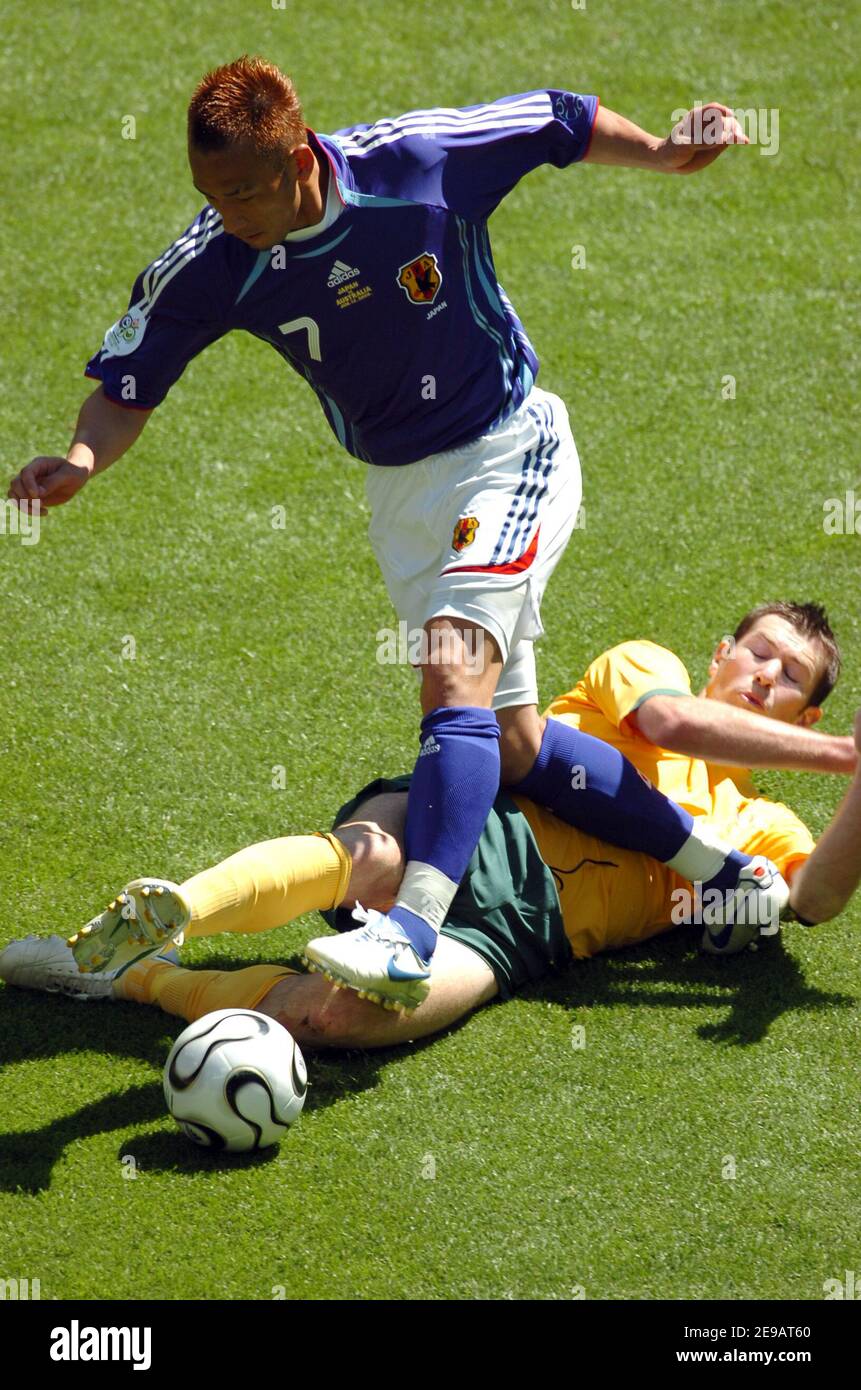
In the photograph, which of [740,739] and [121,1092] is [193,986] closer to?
[121,1092]

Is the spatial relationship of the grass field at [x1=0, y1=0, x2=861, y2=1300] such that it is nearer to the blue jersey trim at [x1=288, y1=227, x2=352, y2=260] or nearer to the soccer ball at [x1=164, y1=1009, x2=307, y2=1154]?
the soccer ball at [x1=164, y1=1009, x2=307, y2=1154]

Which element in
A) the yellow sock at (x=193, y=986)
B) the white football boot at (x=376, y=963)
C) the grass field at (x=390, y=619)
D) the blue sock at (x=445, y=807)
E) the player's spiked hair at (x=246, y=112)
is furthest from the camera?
the yellow sock at (x=193, y=986)

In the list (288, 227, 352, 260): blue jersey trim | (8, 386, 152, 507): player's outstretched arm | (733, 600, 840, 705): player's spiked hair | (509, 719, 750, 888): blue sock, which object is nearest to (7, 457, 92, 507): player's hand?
(8, 386, 152, 507): player's outstretched arm

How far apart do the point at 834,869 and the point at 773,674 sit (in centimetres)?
89

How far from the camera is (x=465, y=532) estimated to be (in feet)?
15.0

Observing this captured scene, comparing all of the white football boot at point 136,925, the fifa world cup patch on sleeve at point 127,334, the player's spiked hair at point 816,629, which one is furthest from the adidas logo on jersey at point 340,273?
the player's spiked hair at point 816,629

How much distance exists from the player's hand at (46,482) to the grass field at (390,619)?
126 centimetres

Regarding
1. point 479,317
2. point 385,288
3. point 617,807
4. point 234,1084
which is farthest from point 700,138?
point 234,1084

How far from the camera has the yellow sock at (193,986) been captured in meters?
4.34

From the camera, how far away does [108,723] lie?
18.6ft

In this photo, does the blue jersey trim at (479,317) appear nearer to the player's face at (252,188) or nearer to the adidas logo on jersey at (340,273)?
the adidas logo on jersey at (340,273)

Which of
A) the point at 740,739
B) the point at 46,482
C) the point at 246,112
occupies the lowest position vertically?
the point at 740,739

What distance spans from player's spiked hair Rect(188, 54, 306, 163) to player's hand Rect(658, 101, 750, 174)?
3.77 ft

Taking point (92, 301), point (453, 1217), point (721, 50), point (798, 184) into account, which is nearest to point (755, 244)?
point (798, 184)
